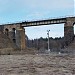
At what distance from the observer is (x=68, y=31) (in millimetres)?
100750

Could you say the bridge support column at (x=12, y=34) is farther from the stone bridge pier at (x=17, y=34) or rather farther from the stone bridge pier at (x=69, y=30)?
the stone bridge pier at (x=69, y=30)

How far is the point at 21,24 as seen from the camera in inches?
4493

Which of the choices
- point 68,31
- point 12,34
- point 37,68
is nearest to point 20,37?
point 12,34

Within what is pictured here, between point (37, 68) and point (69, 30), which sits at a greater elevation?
point (69, 30)

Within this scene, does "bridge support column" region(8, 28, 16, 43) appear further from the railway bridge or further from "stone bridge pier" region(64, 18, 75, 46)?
"stone bridge pier" region(64, 18, 75, 46)

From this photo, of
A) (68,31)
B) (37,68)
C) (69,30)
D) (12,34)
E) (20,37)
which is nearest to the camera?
(37,68)

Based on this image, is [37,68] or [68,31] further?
[68,31]

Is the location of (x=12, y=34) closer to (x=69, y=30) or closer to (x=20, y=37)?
(x=20, y=37)

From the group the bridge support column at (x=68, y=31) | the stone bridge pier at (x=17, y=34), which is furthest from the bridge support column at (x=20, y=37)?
the bridge support column at (x=68, y=31)

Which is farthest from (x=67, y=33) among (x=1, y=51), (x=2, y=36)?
(x=1, y=51)

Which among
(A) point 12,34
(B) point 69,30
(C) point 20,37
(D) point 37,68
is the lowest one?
(D) point 37,68

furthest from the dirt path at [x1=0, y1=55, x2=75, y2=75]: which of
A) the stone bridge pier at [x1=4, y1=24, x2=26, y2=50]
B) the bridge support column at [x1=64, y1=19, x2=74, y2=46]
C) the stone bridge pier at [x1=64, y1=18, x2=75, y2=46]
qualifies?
the stone bridge pier at [x1=4, y1=24, x2=26, y2=50]

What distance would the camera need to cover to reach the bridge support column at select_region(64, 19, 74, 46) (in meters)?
100

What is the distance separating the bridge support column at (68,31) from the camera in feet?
329
